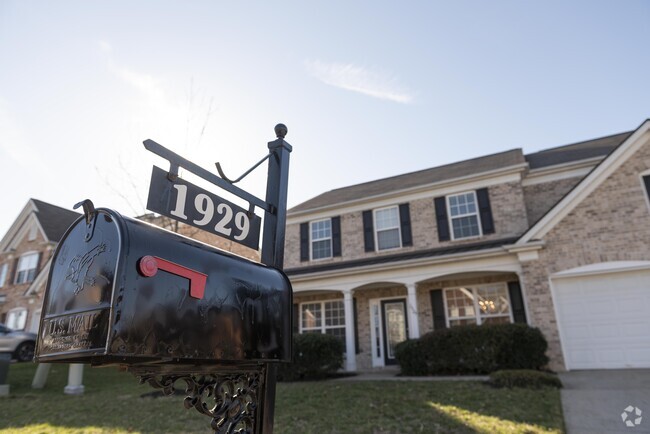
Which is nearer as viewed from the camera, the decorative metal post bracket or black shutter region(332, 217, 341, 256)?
the decorative metal post bracket

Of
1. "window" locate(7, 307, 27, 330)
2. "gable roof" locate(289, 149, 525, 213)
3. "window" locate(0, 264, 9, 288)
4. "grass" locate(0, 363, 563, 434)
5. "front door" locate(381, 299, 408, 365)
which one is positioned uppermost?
"gable roof" locate(289, 149, 525, 213)

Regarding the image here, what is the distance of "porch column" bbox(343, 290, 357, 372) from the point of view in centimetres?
1323

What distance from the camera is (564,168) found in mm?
13906

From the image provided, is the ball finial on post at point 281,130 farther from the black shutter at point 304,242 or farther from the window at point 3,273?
the window at point 3,273

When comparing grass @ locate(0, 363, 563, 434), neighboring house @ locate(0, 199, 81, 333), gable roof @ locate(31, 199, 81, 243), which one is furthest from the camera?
gable roof @ locate(31, 199, 81, 243)

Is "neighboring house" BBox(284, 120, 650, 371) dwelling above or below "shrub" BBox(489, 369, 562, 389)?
above

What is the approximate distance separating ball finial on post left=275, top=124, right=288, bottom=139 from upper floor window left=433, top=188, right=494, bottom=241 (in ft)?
39.4

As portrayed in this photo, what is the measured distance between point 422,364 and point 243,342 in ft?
33.4

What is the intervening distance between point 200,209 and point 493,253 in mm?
11002

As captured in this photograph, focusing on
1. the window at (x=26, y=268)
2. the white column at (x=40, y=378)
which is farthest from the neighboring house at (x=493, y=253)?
the window at (x=26, y=268)

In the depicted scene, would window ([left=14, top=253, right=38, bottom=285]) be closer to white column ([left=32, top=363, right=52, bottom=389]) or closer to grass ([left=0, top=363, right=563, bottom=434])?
white column ([left=32, top=363, right=52, bottom=389])

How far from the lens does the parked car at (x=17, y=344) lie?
14414mm

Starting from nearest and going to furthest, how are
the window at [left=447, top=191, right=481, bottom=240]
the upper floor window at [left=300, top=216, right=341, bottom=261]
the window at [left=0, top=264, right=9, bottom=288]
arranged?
the window at [left=447, top=191, right=481, bottom=240], the upper floor window at [left=300, top=216, right=341, bottom=261], the window at [left=0, top=264, right=9, bottom=288]

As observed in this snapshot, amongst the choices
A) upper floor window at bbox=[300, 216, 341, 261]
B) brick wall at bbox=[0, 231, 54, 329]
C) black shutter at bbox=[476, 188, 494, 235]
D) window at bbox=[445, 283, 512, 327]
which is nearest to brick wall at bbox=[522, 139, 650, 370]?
window at bbox=[445, 283, 512, 327]
